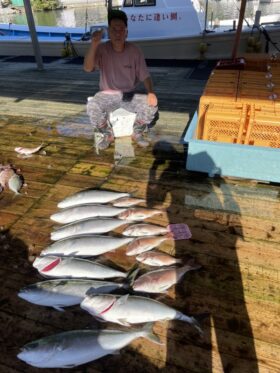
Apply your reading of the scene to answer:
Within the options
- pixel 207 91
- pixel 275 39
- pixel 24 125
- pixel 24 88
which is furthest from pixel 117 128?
pixel 275 39

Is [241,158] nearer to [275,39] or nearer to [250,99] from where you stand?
[250,99]

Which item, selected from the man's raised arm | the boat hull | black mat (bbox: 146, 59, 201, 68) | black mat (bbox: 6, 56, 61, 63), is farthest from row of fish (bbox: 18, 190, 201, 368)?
black mat (bbox: 6, 56, 61, 63)

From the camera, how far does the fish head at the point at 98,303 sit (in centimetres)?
222

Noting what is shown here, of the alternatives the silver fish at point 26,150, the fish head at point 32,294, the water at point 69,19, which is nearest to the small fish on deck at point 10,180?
the silver fish at point 26,150

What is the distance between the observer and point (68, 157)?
4652mm

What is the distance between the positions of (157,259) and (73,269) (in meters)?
0.74

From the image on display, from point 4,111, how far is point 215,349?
243 inches

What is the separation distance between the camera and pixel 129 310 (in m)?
2.21

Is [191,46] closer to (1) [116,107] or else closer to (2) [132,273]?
(1) [116,107]

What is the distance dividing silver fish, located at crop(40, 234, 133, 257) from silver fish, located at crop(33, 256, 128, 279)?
0.14 m

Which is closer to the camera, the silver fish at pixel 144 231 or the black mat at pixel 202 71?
the silver fish at pixel 144 231

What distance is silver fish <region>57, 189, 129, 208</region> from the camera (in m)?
3.46

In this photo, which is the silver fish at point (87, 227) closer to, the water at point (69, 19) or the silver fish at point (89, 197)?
the silver fish at point (89, 197)

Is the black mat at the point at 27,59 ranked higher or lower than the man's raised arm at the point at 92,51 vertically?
higher
